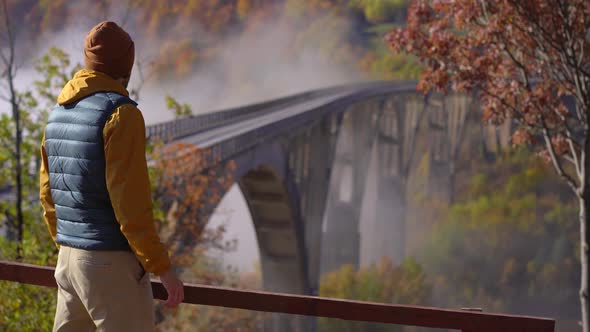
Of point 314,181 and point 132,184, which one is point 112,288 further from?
point 314,181

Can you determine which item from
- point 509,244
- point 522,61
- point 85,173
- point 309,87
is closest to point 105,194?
point 85,173

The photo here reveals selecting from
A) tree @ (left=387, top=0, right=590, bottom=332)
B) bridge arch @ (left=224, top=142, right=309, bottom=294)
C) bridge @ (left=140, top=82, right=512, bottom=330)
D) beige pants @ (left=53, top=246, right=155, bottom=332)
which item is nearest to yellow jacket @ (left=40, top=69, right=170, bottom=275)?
beige pants @ (left=53, top=246, right=155, bottom=332)

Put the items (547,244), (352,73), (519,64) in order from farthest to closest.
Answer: (352,73) < (547,244) < (519,64)

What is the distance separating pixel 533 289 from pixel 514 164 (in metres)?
17.9

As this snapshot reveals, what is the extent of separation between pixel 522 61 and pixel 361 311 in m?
8.08

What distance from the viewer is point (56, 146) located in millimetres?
3871

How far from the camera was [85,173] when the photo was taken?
3.72 meters

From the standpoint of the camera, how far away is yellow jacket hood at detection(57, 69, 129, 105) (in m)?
3.80

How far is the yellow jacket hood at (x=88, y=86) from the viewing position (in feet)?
12.5

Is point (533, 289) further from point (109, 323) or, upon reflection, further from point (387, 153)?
point (109, 323)

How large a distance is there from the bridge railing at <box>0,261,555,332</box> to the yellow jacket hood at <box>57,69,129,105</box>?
118 centimetres

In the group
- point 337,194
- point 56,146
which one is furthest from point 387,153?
point 56,146

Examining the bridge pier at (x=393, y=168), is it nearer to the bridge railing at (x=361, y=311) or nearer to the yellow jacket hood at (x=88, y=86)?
the bridge railing at (x=361, y=311)

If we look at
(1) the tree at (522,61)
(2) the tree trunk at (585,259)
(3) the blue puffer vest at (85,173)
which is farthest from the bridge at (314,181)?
(1) the tree at (522,61)
